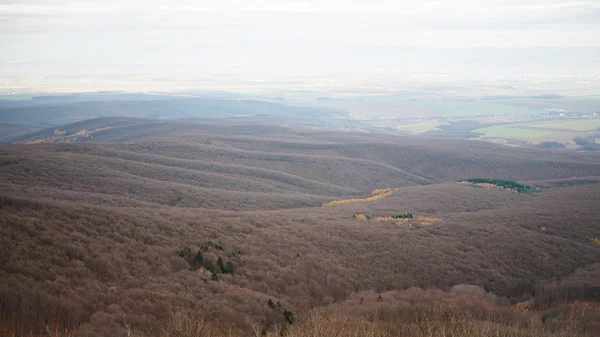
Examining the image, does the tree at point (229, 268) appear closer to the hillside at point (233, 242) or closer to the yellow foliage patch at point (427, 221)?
the hillside at point (233, 242)

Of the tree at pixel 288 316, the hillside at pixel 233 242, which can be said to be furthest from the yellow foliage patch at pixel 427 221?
the tree at pixel 288 316

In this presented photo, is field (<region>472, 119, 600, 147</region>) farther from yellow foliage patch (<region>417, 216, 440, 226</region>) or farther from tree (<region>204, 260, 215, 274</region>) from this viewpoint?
tree (<region>204, 260, 215, 274</region>)

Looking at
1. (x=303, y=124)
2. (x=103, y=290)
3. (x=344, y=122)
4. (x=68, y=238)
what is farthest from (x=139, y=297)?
(x=344, y=122)

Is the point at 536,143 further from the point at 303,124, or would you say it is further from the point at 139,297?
the point at 139,297

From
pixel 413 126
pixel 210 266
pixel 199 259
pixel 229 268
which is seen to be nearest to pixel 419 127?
pixel 413 126

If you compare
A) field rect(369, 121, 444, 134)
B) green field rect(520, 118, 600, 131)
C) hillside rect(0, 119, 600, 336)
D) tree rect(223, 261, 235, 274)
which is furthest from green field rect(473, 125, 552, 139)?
tree rect(223, 261, 235, 274)

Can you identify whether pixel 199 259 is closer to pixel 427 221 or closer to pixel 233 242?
pixel 233 242
